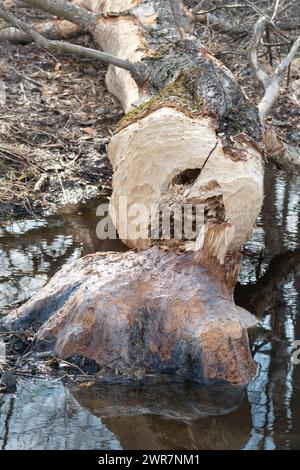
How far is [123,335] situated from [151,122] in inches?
61.0

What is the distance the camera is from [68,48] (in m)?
5.81

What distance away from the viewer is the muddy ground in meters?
6.59

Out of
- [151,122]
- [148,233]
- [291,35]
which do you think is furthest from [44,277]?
[291,35]

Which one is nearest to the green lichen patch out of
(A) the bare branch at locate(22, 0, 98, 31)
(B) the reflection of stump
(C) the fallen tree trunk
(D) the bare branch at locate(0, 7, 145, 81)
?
(C) the fallen tree trunk

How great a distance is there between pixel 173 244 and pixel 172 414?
114cm

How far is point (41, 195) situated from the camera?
21.3 ft

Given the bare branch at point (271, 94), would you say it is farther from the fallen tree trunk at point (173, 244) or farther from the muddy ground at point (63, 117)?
the muddy ground at point (63, 117)

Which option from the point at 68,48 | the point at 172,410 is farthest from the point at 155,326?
the point at 68,48

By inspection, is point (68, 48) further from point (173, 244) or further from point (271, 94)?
point (173, 244)

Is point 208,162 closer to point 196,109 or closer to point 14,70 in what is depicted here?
point 196,109

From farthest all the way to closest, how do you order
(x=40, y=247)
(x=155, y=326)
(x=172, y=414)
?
(x=40, y=247), (x=155, y=326), (x=172, y=414)

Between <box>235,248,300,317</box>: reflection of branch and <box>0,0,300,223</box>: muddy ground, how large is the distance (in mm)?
1918

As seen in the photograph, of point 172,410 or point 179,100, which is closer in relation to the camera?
point 172,410
